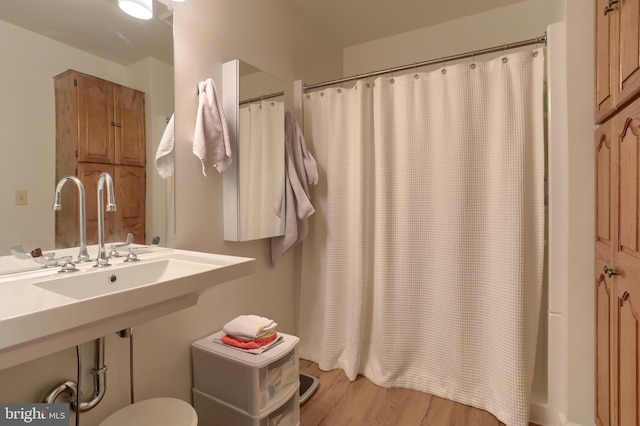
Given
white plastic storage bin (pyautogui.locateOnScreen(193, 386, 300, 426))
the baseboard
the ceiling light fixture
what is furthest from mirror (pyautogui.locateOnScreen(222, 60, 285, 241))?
the baseboard

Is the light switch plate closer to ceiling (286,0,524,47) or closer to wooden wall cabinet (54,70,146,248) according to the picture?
wooden wall cabinet (54,70,146,248)

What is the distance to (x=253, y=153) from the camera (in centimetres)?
180

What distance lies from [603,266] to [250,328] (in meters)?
1.45

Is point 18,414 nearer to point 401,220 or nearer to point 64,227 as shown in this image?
point 64,227

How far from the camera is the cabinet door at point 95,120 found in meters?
1.21

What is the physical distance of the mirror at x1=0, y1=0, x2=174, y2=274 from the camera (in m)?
1.05

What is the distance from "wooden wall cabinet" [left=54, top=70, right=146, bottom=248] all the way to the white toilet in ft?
2.07

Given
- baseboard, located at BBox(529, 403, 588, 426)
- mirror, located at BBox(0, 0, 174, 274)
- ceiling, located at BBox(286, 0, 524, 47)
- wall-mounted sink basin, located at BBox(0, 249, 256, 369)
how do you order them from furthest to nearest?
ceiling, located at BBox(286, 0, 524, 47)
baseboard, located at BBox(529, 403, 588, 426)
mirror, located at BBox(0, 0, 174, 274)
wall-mounted sink basin, located at BBox(0, 249, 256, 369)

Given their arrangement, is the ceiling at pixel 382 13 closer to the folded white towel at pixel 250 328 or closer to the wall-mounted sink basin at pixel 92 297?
the wall-mounted sink basin at pixel 92 297

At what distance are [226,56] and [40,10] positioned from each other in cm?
79

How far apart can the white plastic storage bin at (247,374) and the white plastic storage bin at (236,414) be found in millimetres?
18

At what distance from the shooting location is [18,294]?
0.96 metres

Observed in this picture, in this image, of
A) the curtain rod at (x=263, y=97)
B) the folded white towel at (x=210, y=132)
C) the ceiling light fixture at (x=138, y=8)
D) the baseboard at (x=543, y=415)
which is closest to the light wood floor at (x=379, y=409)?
the baseboard at (x=543, y=415)

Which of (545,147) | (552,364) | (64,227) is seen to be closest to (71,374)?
(64,227)
